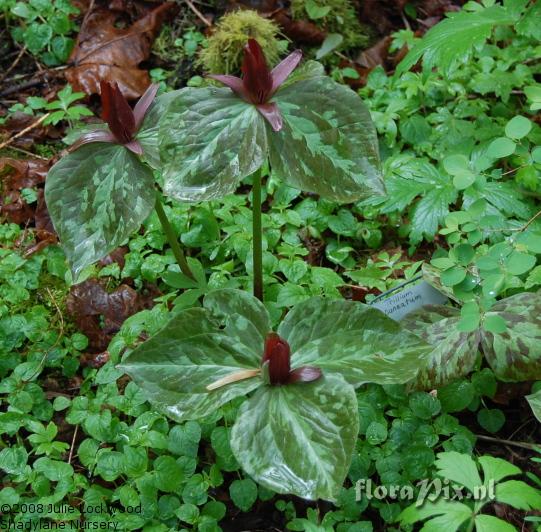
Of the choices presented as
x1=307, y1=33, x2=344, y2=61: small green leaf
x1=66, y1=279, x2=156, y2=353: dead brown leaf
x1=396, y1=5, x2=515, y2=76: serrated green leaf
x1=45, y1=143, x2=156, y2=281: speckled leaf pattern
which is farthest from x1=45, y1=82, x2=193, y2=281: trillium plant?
x1=307, y1=33, x2=344, y2=61: small green leaf

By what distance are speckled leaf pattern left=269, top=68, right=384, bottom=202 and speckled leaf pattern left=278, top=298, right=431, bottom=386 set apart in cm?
28

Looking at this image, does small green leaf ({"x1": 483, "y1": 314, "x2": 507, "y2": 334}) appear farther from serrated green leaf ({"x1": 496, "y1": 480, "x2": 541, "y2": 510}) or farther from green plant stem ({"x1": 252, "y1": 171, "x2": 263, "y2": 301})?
green plant stem ({"x1": 252, "y1": 171, "x2": 263, "y2": 301})

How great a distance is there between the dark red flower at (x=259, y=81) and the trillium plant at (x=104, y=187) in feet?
0.86

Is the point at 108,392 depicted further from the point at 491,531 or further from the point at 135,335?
the point at 491,531

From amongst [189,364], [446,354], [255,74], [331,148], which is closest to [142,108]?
[255,74]

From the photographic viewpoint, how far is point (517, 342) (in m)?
1.58

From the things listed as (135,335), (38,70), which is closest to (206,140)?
(135,335)

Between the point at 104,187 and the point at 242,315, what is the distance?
1.48ft

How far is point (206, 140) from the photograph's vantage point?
1401 millimetres

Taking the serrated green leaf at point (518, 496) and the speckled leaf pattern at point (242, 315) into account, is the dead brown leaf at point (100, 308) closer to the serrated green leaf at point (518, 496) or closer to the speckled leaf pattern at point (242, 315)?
the speckled leaf pattern at point (242, 315)

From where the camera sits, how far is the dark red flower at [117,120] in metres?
1.50

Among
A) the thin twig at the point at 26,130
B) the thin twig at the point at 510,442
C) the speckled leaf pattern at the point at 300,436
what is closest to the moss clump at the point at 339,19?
the thin twig at the point at 26,130

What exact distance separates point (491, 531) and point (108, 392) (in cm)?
104

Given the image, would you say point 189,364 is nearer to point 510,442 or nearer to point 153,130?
point 153,130
